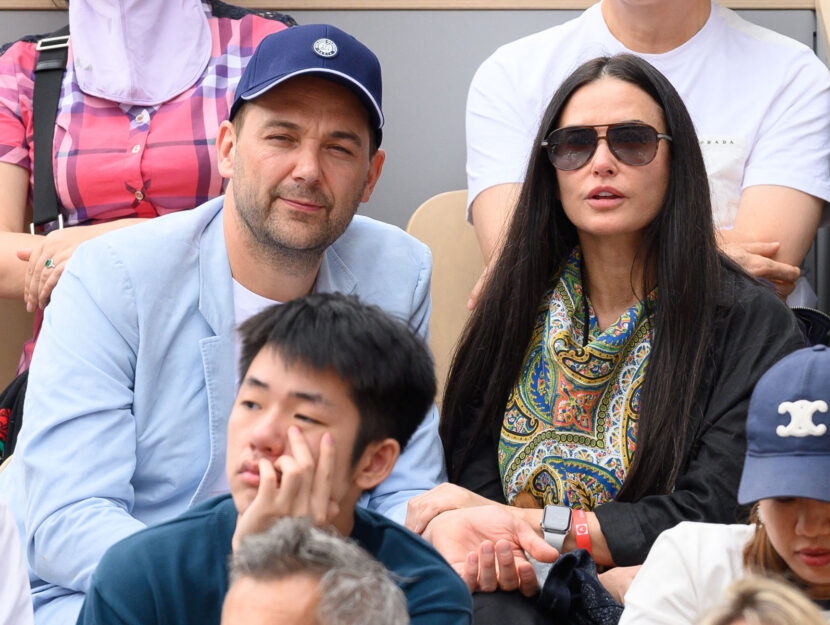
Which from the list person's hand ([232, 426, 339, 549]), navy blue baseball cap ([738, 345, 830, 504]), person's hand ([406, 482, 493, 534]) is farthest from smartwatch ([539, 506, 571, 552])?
person's hand ([232, 426, 339, 549])

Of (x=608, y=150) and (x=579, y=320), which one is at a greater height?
(x=608, y=150)

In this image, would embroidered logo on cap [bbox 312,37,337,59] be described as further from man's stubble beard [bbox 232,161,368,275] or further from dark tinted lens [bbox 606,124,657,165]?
Result: dark tinted lens [bbox 606,124,657,165]

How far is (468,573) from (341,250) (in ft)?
2.25

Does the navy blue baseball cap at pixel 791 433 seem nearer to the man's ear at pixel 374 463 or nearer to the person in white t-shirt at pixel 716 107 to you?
Result: the man's ear at pixel 374 463

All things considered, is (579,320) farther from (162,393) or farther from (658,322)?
(162,393)

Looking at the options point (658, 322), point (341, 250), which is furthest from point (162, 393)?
point (658, 322)

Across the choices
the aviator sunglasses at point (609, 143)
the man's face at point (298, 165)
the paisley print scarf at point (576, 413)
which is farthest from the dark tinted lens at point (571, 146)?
the man's face at point (298, 165)

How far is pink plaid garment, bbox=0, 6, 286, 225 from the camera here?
104 inches

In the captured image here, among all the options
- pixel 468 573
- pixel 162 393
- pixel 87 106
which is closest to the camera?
pixel 468 573

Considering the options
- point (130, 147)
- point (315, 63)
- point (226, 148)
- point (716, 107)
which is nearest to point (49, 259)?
point (130, 147)

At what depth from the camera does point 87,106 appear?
2.71 metres

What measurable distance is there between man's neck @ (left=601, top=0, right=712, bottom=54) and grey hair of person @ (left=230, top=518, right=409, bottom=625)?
5.91 ft

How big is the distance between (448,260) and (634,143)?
77 centimetres

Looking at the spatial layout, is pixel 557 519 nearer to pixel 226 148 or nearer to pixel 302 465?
pixel 302 465
